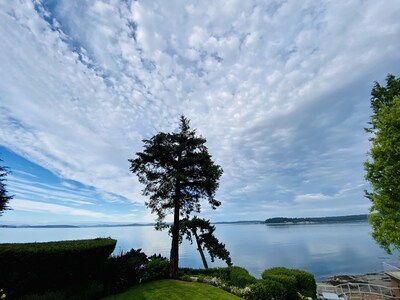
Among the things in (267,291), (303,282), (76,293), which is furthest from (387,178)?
(76,293)

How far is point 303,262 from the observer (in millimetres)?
54438

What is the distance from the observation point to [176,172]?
1723 centimetres

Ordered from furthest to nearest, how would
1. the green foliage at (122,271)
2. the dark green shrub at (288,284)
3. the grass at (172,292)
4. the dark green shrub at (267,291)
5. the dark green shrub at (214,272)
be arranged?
the dark green shrub at (214,272) < the dark green shrub at (288,284) < the green foliage at (122,271) < the dark green shrub at (267,291) < the grass at (172,292)

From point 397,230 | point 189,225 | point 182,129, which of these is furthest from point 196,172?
point 397,230

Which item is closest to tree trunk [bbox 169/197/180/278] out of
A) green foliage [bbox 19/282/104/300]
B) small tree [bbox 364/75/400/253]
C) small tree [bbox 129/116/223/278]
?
small tree [bbox 129/116/223/278]

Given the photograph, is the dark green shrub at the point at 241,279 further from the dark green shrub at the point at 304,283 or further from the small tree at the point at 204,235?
the small tree at the point at 204,235

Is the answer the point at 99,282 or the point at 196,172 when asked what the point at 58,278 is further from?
the point at 196,172

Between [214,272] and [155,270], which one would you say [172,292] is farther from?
[214,272]

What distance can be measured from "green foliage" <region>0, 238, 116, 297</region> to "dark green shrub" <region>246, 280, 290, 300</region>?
355 inches

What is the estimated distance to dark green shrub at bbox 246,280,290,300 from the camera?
1291cm

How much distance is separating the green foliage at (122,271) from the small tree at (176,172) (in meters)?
3.07

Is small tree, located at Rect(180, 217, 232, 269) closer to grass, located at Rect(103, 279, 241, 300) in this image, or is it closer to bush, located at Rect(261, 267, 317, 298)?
bush, located at Rect(261, 267, 317, 298)

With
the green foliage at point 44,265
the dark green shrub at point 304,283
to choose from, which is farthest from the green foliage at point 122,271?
the dark green shrub at point 304,283

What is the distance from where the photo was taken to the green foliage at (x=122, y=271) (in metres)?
13.2
